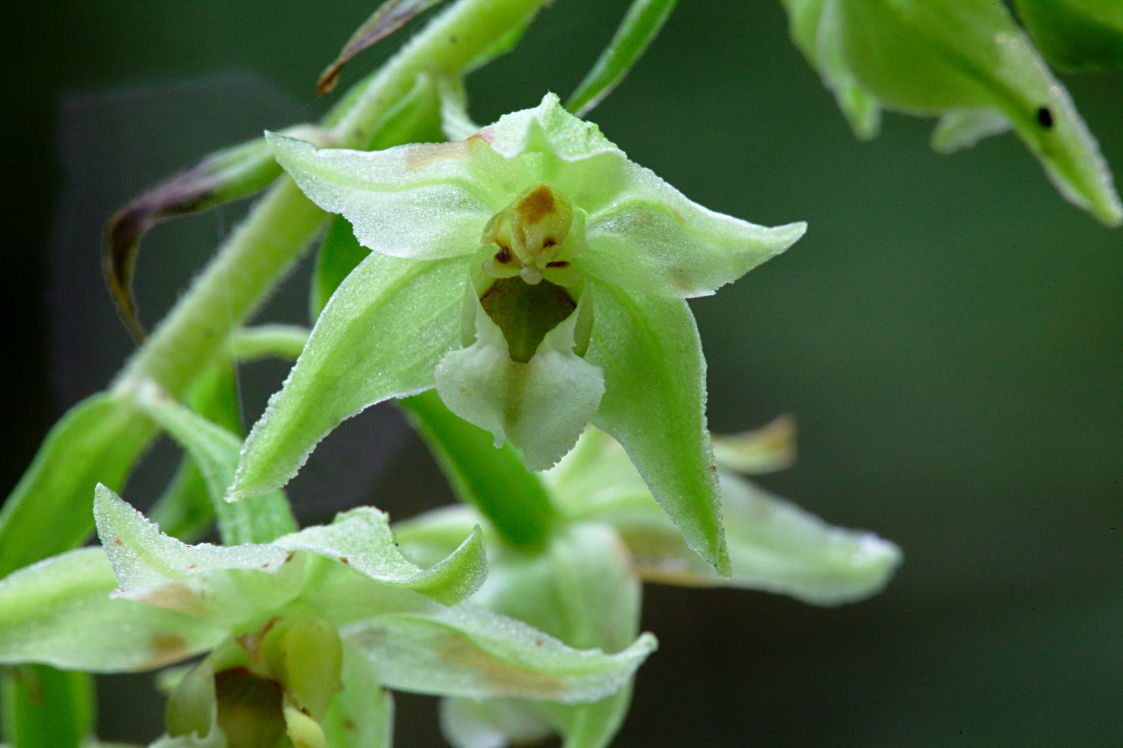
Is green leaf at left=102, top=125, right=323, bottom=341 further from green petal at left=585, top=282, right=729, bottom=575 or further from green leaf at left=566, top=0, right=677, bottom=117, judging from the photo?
green petal at left=585, top=282, right=729, bottom=575

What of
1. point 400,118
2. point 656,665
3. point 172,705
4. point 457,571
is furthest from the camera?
point 656,665

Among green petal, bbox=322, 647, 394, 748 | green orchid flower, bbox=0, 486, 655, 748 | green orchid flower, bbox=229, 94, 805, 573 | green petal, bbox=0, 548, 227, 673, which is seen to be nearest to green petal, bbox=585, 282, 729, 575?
green orchid flower, bbox=229, 94, 805, 573

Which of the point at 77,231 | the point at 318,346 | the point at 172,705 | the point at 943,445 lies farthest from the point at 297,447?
the point at 943,445

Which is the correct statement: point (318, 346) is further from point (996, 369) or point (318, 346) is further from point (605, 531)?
point (996, 369)

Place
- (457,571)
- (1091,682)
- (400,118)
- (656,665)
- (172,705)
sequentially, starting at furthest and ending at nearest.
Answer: (656,665), (1091,682), (400,118), (172,705), (457,571)

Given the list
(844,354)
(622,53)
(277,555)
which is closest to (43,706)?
(277,555)

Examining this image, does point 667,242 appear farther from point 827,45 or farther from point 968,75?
point 827,45
